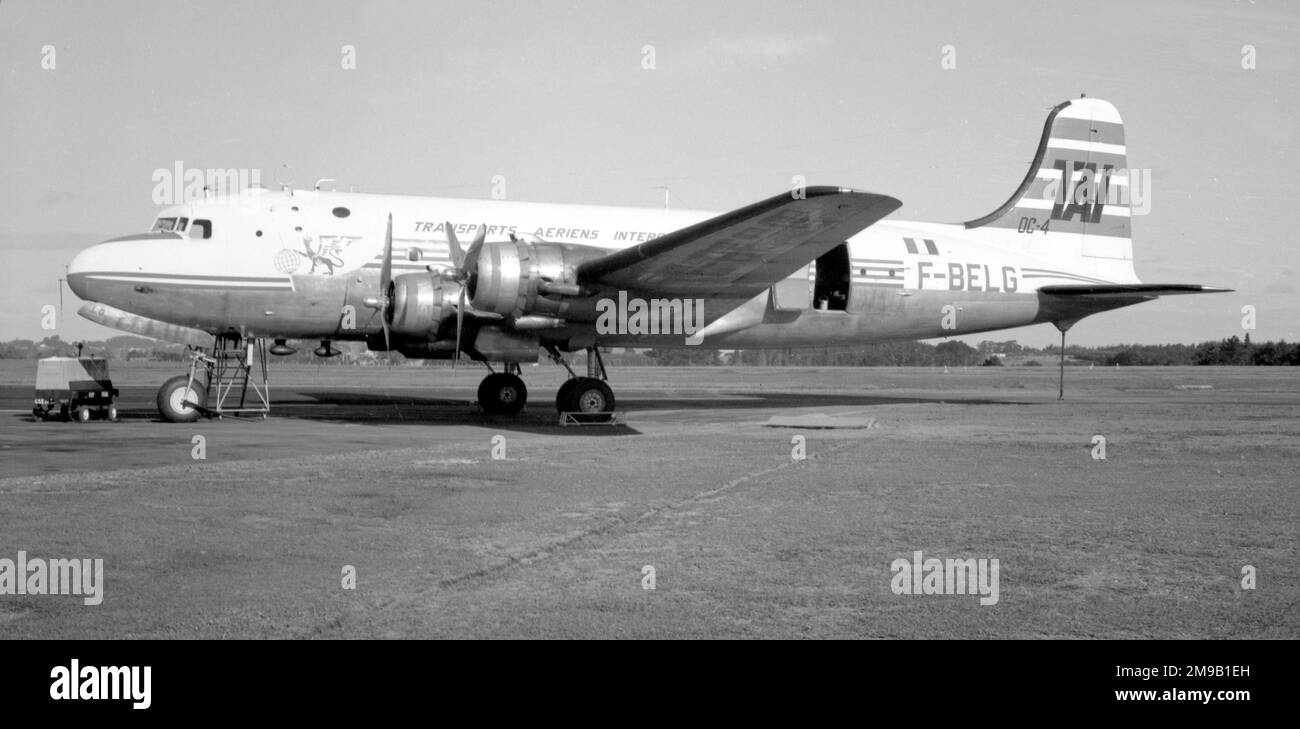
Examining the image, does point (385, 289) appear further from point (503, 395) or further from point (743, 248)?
point (743, 248)

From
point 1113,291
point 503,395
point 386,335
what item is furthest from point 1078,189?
point 386,335

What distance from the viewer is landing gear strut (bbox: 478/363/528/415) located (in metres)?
22.0

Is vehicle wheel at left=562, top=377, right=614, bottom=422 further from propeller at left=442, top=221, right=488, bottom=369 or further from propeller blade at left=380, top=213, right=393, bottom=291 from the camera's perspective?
propeller blade at left=380, top=213, right=393, bottom=291

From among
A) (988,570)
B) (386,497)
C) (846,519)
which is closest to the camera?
(988,570)

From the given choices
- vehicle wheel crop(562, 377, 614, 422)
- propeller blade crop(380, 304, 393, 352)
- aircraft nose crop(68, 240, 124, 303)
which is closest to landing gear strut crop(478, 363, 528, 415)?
propeller blade crop(380, 304, 393, 352)

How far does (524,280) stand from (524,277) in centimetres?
5

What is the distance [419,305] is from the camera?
18453 millimetres

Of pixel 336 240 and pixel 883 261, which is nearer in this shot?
pixel 336 240

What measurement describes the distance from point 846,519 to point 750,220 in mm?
8504

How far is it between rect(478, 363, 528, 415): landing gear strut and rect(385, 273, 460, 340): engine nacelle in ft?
11.0

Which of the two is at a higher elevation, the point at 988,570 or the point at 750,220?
the point at 750,220
